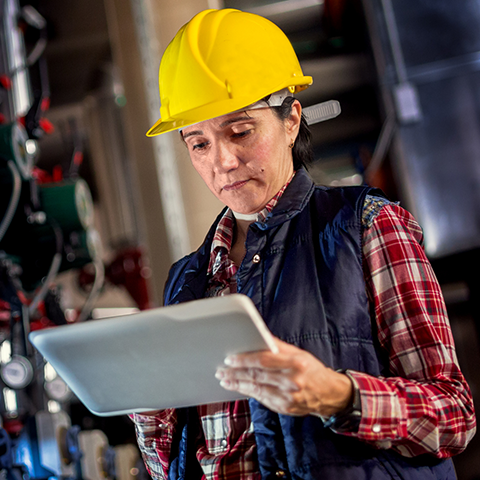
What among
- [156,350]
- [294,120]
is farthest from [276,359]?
[294,120]

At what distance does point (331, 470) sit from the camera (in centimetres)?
96

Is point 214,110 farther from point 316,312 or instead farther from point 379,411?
point 379,411

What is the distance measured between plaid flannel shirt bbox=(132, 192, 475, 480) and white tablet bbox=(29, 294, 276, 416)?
182 mm

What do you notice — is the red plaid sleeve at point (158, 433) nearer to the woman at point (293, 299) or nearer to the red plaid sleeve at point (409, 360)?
the woman at point (293, 299)

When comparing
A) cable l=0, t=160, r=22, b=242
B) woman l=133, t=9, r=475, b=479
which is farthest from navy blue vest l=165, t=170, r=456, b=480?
cable l=0, t=160, r=22, b=242

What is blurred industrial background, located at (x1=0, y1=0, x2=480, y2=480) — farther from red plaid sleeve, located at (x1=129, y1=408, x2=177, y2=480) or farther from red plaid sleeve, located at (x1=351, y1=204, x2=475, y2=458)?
red plaid sleeve, located at (x1=351, y1=204, x2=475, y2=458)

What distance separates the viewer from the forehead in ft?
3.96

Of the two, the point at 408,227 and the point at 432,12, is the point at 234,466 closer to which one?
the point at 408,227

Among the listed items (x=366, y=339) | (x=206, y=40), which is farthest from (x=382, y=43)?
(x=366, y=339)

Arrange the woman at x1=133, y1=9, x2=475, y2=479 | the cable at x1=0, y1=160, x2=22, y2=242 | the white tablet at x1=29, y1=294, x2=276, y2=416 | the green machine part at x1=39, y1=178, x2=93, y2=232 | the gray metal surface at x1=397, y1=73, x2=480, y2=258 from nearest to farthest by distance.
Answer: the white tablet at x1=29, y1=294, x2=276, y2=416 < the woman at x1=133, y1=9, x2=475, y2=479 < the cable at x1=0, y1=160, x2=22, y2=242 < the gray metal surface at x1=397, y1=73, x2=480, y2=258 < the green machine part at x1=39, y1=178, x2=93, y2=232

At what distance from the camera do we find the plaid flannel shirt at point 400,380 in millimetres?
931

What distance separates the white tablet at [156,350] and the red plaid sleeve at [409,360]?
8.7 inches

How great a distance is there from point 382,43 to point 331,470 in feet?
9.80

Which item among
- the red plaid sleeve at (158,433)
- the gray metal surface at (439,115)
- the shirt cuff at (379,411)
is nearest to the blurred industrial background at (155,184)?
the gray metal surface at (439,115)
